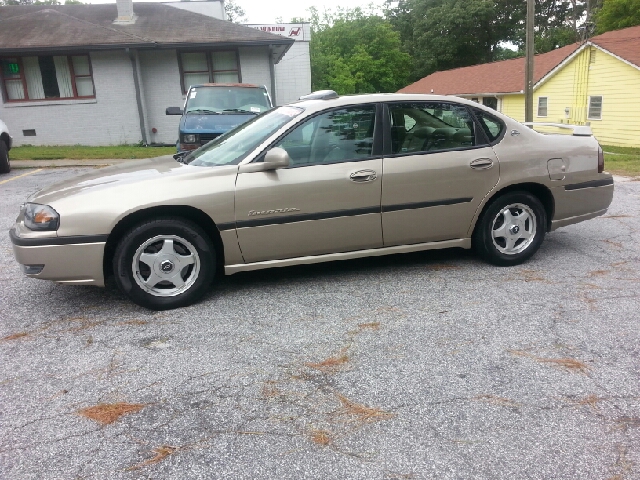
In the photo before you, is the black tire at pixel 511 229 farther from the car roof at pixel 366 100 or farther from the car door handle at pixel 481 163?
the car roof at pixel 366 100

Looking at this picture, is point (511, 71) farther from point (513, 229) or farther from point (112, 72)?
point (513, 229)

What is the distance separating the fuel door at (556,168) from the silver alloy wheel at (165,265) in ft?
10.4

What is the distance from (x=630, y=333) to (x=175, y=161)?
375cm

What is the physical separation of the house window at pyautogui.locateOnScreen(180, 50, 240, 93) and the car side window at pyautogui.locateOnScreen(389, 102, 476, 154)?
51.2 ft

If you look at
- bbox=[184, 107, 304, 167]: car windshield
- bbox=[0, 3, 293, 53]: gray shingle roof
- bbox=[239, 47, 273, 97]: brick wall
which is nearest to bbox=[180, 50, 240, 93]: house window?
bbox=[239, 47, 273, 97]: brick wall

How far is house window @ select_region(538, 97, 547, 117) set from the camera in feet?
98.0

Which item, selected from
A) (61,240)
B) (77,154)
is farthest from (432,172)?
(77,154)

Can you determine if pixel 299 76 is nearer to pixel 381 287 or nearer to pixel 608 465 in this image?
pixel 381 287

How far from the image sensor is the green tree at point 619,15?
36.8 m

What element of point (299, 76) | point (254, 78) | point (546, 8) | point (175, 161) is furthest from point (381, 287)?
point (546, 8)

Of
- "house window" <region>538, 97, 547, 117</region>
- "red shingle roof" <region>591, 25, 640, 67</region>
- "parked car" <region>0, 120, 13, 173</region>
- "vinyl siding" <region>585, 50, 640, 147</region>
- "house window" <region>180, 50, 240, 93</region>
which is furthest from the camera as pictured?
"house window" <region>538, 97, 547, 117</region>

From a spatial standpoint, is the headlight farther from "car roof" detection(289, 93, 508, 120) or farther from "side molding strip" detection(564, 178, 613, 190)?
"side molding strip" detection(564, 178, 613, 190)

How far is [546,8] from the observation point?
54219 mm

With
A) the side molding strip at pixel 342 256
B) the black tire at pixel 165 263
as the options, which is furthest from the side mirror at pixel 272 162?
the side molding strip at pixel 342 256
